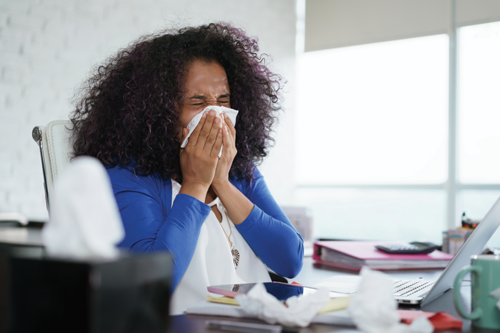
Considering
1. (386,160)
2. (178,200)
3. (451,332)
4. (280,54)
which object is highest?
(280,54)

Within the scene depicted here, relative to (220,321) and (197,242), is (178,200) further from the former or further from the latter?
(220,321)

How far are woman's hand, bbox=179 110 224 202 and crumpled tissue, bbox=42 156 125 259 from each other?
2.49ft

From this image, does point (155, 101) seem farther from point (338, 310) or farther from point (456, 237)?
point (456, 237)

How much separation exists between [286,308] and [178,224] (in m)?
0.53

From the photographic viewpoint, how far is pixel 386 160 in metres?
4.40

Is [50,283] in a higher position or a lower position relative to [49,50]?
lower

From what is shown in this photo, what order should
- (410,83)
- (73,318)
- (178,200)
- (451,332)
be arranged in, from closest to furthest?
1. (73,318)
2. (451,332)
3. (178,200)
4. (410,83)

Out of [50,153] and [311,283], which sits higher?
[50,153]

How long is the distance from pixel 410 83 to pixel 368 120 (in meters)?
0.51

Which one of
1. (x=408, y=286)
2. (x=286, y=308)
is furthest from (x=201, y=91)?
(x=286, y=308)

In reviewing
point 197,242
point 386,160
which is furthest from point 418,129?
point 197,242

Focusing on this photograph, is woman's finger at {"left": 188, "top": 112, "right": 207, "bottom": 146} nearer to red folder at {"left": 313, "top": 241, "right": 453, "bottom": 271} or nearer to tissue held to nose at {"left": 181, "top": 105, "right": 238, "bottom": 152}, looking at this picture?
tissue held to nose at {"left": 181, "top": 105, "right": 238, "bottom": 152}

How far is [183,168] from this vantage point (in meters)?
1.23

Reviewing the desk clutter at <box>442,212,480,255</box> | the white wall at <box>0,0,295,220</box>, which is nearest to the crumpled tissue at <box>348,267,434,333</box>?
the desk clutter at <box>442,212,480,255</box>
